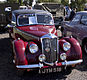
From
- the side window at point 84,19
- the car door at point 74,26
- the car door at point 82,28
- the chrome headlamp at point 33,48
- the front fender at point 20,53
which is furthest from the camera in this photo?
the car door at point 74,26

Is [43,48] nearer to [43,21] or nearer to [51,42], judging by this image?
[51,42]

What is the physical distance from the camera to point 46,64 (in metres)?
4.22

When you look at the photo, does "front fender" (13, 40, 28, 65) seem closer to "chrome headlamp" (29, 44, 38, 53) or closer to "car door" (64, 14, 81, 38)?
"chrome headlamp" (29, 44, 38, 53)

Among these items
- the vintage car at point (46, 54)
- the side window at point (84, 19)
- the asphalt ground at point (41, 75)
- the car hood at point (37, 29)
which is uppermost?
the side window at point (84, 19)

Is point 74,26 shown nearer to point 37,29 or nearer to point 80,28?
point 80,28

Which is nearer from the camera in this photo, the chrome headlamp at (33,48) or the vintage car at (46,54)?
the vintage car at (46,54)

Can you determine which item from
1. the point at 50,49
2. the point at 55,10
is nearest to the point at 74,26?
the point at 50,49

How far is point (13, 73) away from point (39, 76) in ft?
2.77

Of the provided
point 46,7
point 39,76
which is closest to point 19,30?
point 39,76

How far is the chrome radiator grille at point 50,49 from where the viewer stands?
4.28 m

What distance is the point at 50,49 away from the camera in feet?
14.1

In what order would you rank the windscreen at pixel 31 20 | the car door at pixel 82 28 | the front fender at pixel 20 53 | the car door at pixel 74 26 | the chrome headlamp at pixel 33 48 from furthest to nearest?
the car door at pixel 74 26, the car door at pixel 82 28, the windscreen at pixel 31 20, the chrome headlamp at pixel 33 48, the front fender at pixel 20 53

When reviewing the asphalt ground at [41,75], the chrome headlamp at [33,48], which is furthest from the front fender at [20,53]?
the asphalt ground at [41,75]

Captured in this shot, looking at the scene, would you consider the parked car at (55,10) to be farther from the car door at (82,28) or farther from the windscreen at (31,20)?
the windscreen at (31,20)
